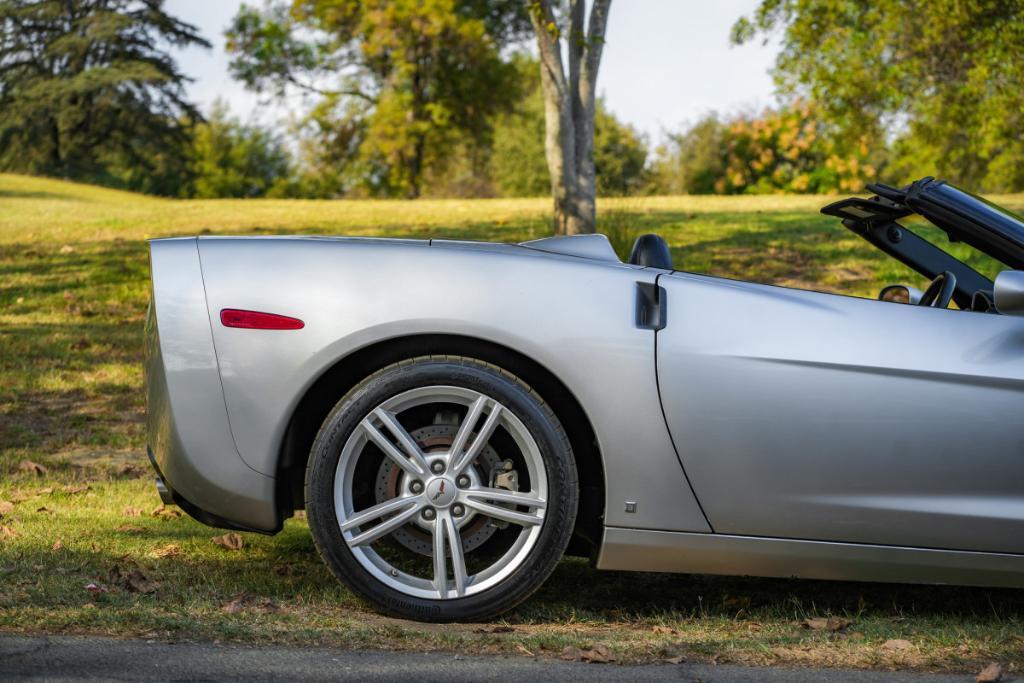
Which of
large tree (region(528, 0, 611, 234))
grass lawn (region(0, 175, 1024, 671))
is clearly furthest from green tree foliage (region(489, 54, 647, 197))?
grass lawn (region(0, 175, 1024, 671))

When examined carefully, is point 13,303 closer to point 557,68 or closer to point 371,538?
point 557,68

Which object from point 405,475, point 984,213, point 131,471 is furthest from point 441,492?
point 131,471

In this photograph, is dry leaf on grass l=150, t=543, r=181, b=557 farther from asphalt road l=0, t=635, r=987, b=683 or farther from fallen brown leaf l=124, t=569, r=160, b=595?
asphalt road l=0, t=635, r=987, b=683

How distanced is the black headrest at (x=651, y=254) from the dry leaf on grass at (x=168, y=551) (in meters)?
2.03

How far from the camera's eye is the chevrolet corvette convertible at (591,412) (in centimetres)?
337

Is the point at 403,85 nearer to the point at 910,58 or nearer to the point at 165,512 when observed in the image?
the point at 910,58

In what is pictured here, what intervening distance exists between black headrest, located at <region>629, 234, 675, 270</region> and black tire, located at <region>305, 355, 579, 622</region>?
0.68 metres

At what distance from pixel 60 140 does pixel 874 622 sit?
2194 inches

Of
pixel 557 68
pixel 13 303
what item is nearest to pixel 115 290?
pixel 13 303

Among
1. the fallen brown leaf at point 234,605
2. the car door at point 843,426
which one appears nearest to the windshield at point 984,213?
the car door at point 843,426

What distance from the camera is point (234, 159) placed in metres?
63.5

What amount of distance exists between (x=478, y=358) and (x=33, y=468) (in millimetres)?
3381

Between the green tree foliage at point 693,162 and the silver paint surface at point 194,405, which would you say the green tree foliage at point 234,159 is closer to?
the green tree foliage at point 693,162

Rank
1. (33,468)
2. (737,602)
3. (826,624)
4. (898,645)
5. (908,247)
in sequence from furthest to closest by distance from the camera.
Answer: (33,468) → (908,247) → (737,602) → (826,624) → (898,645)
